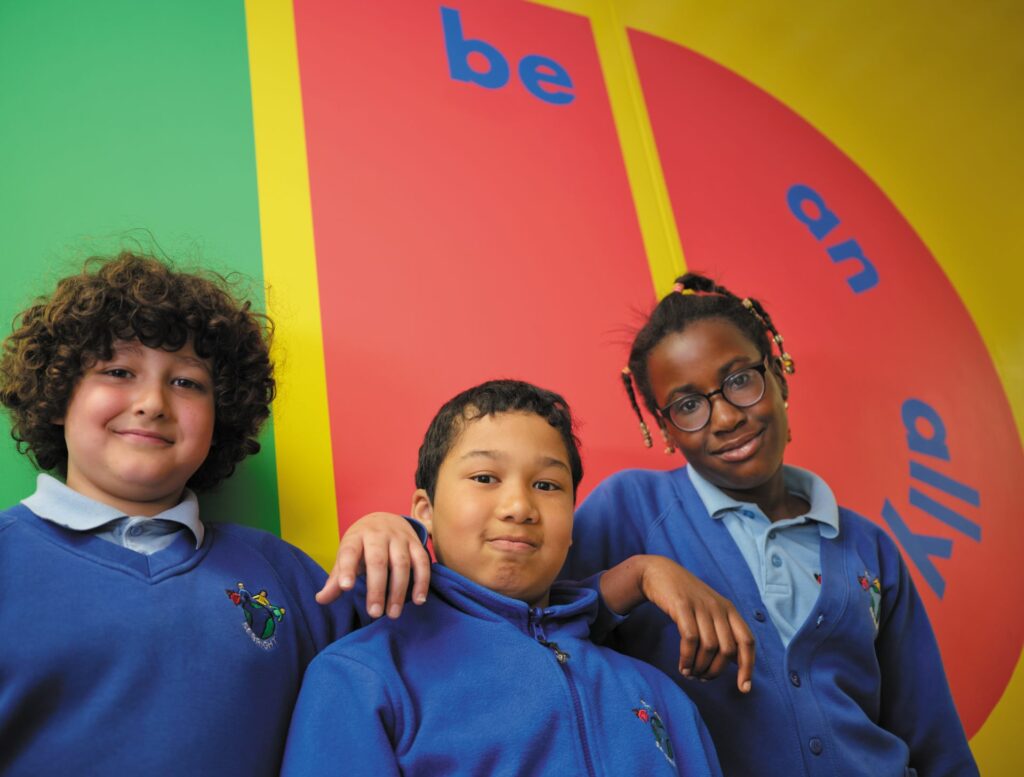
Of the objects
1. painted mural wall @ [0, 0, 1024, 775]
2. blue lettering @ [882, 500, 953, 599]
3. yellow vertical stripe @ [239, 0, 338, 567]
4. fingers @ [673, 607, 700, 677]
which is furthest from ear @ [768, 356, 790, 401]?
yellow vertical stripe @ [239, 0, 338, 567]

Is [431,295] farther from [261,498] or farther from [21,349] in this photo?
[21,349]

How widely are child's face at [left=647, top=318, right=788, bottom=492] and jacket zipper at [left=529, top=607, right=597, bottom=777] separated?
459mm

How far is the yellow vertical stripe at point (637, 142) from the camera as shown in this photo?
1675 mm

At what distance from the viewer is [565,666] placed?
34.9 inches

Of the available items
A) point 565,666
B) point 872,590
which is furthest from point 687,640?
point 872,590

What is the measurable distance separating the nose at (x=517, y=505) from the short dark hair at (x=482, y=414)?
10 cm

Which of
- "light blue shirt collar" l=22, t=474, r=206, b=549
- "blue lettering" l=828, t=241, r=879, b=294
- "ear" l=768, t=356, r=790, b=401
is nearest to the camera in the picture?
"light blue shirt collar" l=22, t=474, r=206, b=549

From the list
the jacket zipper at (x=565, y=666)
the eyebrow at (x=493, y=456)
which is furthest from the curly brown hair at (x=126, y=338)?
the jacket zipper at (x=565, y=666)

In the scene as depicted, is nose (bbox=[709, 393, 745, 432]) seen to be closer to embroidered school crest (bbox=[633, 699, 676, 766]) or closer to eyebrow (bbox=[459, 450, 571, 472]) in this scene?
eyebrow (bbox=[459, 450, 571, 472])

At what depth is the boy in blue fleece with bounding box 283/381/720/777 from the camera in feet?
2.59

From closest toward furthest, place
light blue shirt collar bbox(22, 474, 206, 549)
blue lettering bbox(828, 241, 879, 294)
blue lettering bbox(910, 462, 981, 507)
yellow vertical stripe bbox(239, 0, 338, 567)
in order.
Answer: light blue shirt collar bbox(22, 474, 206, 549), yellow vertical stripe bbox(239, 0, 338, 567), blue lettering bbox(910, 462, 981, 507), blue lettering bbox(828, 241, 879, 294)

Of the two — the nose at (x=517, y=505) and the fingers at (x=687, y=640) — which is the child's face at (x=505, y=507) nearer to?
the nose at (x=517, y=505)

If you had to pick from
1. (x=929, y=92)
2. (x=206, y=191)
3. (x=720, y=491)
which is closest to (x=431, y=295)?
(x=206, y=191)

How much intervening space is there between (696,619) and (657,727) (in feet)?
0.44
